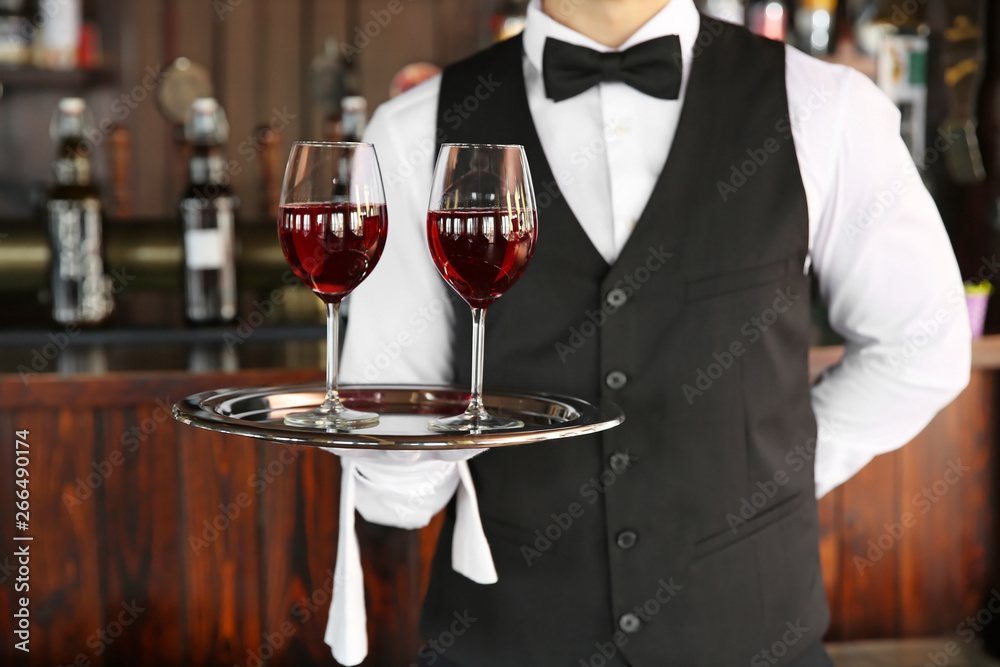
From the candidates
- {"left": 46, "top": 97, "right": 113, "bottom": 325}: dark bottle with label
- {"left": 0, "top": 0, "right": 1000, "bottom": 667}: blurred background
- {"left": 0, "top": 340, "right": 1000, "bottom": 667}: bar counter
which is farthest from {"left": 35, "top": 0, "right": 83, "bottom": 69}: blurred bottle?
{"left": 0, "top": 340, "right": 1000, "bottom": 667}: bar counter

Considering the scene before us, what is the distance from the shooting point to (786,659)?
4.14 feet

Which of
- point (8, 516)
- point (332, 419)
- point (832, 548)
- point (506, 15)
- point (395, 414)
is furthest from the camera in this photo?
point (506, 15)

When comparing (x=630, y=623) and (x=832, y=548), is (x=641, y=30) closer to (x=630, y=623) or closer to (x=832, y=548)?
(x=630, y=623)

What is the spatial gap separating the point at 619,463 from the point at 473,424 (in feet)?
1.18

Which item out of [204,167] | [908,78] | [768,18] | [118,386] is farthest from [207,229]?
[908,78]

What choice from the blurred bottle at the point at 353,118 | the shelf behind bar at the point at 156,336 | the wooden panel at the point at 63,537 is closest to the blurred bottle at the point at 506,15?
the blurred bottle at the point at 353,118

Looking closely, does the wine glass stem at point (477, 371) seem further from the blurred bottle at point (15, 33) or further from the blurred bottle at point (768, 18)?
the blurred bottle at point (15, 33)

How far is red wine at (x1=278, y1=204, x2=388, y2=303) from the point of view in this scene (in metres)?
0.97

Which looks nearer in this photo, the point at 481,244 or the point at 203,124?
the point at 481,244

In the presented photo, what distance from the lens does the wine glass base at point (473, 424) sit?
887mm

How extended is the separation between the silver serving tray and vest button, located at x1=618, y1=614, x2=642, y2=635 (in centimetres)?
32

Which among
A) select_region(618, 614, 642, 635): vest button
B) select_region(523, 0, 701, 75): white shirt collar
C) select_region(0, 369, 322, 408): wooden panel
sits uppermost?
select_region(523, 0, 701, 75): white shirt collar

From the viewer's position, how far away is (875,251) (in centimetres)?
127

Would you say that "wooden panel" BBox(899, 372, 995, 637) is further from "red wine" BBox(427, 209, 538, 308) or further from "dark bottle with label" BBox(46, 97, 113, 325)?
"dark bottle with label" BBox(46, 97, 113, 325)
